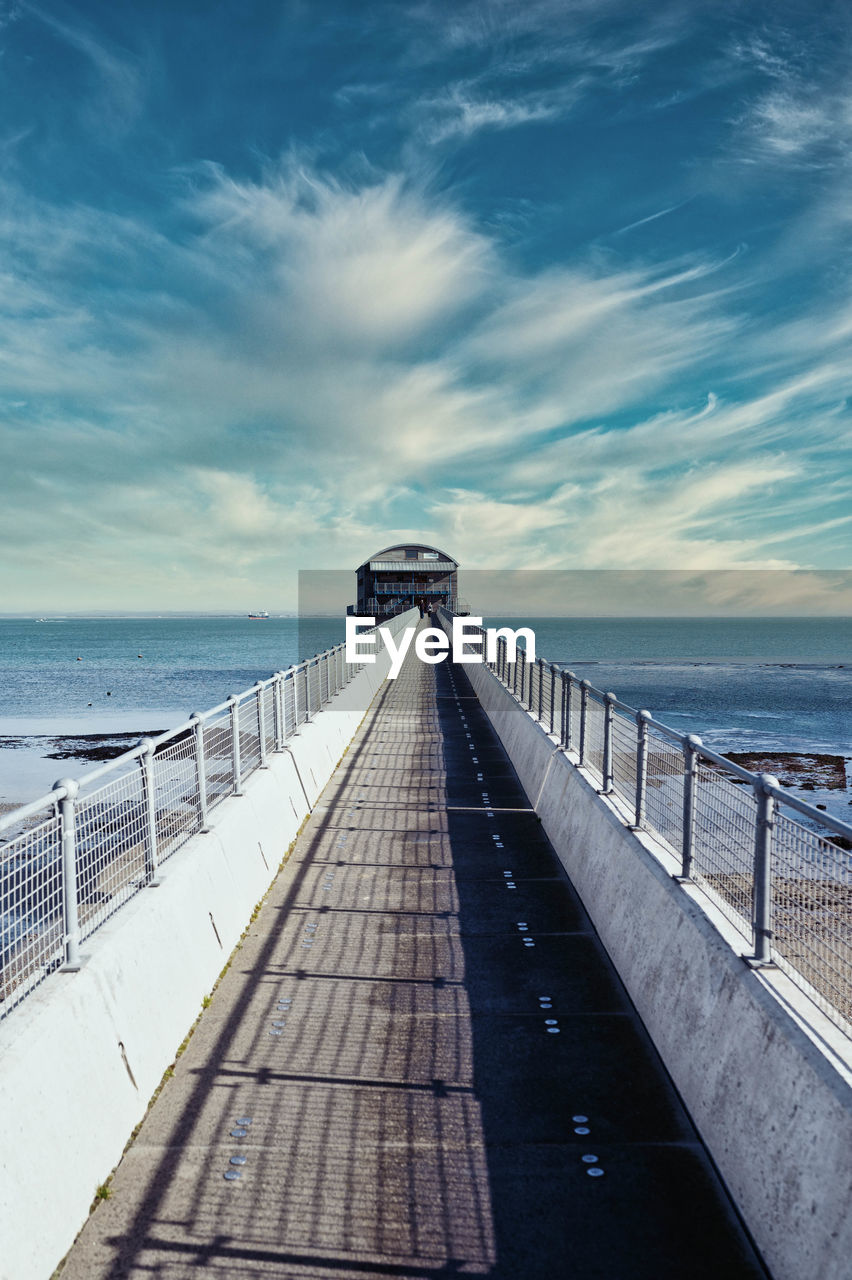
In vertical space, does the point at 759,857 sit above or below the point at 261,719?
below

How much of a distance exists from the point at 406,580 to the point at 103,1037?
102m

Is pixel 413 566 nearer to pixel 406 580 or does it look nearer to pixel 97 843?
pixel 406 580

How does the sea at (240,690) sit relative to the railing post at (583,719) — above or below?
below

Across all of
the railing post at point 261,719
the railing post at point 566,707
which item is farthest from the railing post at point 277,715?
the railing post at point 566,707

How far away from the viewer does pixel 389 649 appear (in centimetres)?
3625

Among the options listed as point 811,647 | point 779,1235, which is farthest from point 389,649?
point 811,647

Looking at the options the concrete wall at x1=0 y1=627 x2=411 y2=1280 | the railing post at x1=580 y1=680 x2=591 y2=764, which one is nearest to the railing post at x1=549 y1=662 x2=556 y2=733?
the railing post at x1=580 y1=680 x2=591 y2=764

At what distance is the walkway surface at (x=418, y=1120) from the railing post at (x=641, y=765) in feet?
4.15

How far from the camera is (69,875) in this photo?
5.13 metres

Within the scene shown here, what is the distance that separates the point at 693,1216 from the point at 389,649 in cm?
3212

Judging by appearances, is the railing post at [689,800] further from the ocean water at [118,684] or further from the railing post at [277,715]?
the ocean water at [118,684]

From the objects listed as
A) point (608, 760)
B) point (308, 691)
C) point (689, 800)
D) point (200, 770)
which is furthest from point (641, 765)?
point (308, 691)

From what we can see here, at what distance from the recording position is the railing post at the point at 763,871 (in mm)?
4836

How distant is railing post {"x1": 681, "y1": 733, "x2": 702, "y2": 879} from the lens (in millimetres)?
6203
